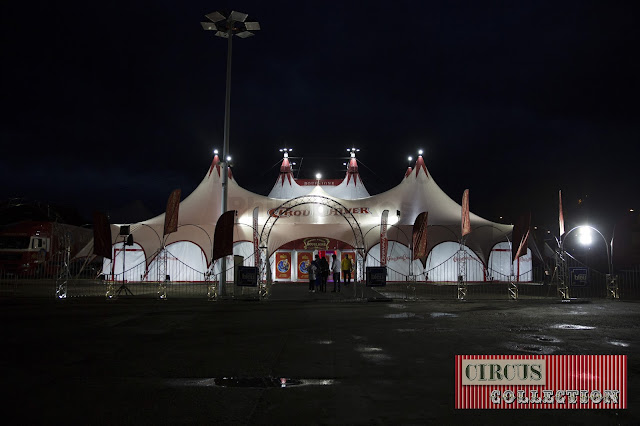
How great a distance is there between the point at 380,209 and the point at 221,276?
12223mm

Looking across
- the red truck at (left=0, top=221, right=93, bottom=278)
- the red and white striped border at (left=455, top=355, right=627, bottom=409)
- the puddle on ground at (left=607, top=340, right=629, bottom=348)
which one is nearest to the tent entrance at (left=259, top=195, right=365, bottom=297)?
the puddle on ground at (left=607, top=340, right=629, bottom=348)

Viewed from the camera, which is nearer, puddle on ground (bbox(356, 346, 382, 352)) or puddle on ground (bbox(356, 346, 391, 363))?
puddle on ground (bbox(356, 346, 391, 363))

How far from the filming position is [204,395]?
15.2 feet

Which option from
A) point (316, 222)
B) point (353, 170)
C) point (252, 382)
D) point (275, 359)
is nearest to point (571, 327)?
point (275, 359)

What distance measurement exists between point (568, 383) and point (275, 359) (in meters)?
3.34

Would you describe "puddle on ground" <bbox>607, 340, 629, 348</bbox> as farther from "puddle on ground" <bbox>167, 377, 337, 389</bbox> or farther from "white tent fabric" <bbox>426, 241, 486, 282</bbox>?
"white tent fabric" <bbox>426, 241, 486, 282</bbox>

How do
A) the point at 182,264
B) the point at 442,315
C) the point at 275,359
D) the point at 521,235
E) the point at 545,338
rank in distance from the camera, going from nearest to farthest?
the point at 275,359 → the point at 545,338 → the point at 442,315 → the point at 521,235 → the point at 182,264

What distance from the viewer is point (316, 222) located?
25.4 meters

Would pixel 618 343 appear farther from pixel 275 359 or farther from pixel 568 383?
pixel 275 359

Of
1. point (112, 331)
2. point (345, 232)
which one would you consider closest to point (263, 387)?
point (112, 331)

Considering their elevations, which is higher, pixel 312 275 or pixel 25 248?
pixel 25 248

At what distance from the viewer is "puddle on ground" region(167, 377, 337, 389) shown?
4992 mm

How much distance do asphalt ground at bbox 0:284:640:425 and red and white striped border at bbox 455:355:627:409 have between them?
4.7 inches

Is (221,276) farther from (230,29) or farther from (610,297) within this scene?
(610,297)
